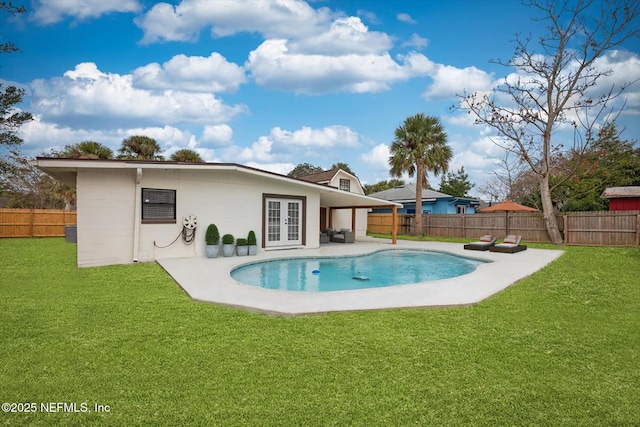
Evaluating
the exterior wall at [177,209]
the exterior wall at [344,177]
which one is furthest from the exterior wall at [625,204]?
the exterior wall at [177,209]

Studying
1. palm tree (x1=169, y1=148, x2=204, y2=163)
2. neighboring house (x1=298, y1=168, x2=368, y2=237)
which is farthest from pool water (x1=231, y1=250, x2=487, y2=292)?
palm tree (x1=169, y1=148, x2=204, y2=163)

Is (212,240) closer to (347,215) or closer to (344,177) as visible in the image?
(347,215)

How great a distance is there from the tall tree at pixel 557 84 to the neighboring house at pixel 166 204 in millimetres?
11774

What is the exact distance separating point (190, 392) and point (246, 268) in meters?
7.85

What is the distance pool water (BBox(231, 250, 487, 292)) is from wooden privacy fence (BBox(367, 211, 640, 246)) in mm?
7349

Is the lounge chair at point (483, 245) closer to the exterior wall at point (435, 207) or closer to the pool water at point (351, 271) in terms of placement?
the pool water at point (351, 271)

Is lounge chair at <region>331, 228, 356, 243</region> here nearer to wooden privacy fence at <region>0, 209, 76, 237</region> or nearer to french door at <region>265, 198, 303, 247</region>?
french door at <region>265, 198, 303, 247</region>

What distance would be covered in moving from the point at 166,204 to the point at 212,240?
190cm

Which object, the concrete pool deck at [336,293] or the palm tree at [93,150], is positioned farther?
the palm tree at [93,150]

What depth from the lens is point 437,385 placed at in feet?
10.4

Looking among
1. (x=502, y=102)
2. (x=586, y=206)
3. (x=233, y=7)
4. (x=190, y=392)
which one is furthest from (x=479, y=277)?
(x=586, y=206)

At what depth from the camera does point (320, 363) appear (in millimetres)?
3604

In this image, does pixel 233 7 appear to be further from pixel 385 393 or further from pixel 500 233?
pixel 500 233

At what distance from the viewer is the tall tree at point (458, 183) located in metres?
43.8
